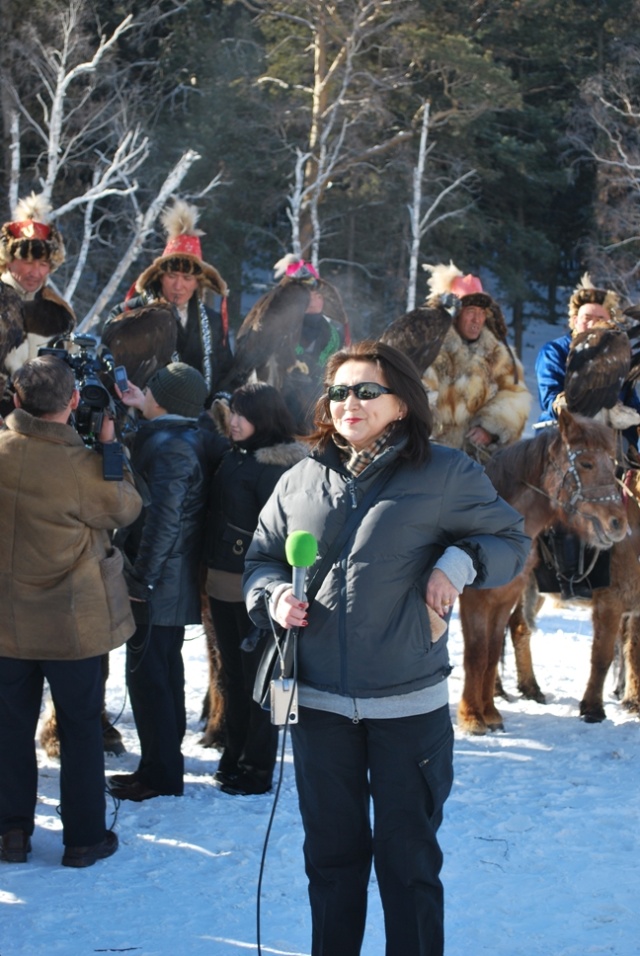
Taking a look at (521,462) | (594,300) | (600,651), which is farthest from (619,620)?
(594,300)

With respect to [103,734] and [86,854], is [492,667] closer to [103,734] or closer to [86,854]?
[103,734]

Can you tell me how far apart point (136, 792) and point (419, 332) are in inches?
137

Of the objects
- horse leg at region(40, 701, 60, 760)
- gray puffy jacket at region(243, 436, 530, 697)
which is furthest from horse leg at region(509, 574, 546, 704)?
gray puffy jacket at region(243, 436, 530, 697)

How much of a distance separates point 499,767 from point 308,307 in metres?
3.40

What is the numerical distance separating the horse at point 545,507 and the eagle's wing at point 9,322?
113 inches

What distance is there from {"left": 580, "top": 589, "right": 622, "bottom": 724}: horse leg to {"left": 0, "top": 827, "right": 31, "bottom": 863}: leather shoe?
3.58 meters

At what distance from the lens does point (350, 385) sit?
3105mm

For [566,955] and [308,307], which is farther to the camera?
[308,307]

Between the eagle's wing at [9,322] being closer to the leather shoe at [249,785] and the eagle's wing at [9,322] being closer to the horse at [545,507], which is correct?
the leather shoe at [249,785]

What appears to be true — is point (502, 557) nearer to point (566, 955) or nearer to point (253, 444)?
point (566, 955)

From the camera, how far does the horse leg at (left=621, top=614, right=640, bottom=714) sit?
260 inches

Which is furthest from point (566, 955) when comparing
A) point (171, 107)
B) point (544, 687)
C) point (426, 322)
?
point (171, 107)

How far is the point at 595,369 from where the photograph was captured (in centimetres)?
652

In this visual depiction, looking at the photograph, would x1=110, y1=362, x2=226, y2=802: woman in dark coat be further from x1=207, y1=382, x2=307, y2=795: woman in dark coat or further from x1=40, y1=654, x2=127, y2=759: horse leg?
x1=40, y1=654, x2=127, y2=759: horse leg
